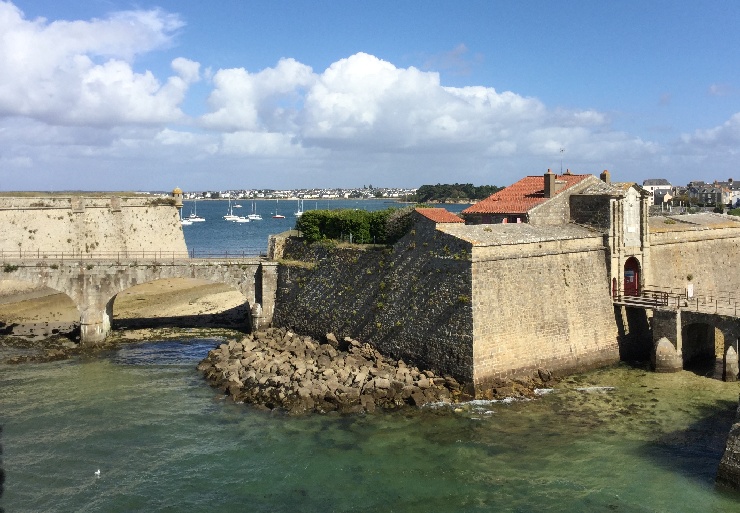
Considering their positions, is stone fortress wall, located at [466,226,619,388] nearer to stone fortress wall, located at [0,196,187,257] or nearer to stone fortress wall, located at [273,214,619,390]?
stone fortress wall, located at [273,214,619,390]

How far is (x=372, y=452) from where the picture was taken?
1895 centimetres

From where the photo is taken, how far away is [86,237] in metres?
40.6

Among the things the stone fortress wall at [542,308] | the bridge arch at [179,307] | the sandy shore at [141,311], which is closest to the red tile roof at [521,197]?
the stone fortress wall at [542,308]

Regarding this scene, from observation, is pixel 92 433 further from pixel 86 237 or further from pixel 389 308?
pixel 86 237

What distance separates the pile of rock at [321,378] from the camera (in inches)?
888

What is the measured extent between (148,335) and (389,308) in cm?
1405

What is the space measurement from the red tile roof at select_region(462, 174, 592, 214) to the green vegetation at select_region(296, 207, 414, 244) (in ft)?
16.2

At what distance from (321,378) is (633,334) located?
13.9 metres

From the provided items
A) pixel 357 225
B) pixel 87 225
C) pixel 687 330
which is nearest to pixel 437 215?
pixel 357 225

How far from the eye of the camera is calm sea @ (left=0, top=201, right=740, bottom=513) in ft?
53.9

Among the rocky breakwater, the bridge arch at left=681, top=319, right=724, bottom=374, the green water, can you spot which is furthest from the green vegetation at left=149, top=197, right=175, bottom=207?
the rocky breakwater

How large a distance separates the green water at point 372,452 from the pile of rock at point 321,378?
881mm

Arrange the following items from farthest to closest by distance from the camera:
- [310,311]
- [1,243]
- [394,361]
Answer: [1,243] < [310,311] < [394,361]

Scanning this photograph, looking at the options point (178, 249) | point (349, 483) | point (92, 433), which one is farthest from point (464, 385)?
point (178, 249)
